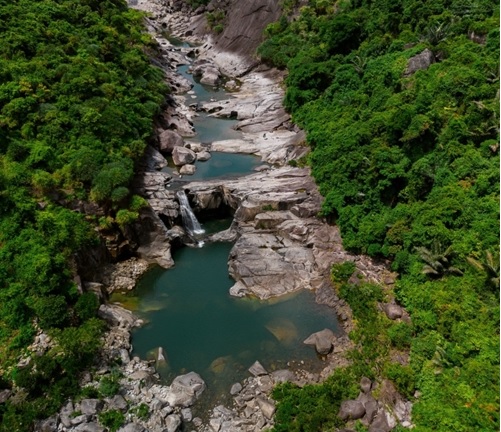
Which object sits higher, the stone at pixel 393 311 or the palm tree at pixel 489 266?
the palm tree at pixel 489 266

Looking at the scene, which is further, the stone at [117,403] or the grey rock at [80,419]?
the stone at [117,403]

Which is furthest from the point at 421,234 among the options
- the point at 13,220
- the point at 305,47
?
the point at 305,47

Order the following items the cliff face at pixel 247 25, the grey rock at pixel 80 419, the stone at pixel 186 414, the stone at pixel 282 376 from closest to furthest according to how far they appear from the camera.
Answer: the grey rock at pixel 80 419 → the stone at pixel 186 414 → the stone at pixel 282 376 → the cliff face at pixel 247 25

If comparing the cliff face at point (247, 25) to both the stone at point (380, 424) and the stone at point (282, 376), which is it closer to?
the stone at point (282, 376)

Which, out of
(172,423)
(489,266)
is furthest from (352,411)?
(489,266)

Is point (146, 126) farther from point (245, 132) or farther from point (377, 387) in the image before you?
point (377, 387)

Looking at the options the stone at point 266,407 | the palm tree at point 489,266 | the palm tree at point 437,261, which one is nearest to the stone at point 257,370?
the stone at point 266,407
